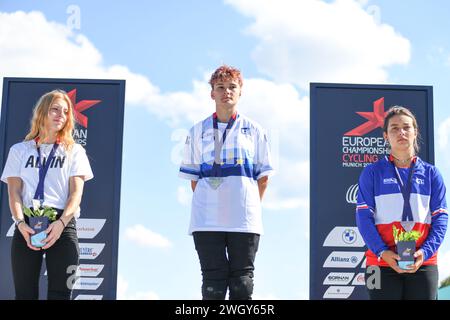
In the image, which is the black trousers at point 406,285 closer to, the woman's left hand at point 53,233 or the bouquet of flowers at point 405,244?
the bouquet of flowers at point 405,244

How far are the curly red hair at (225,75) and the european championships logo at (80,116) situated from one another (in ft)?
7.08

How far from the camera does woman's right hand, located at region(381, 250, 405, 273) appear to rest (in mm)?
3805

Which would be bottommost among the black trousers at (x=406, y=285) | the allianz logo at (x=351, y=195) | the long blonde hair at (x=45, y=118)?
the black trousers at (x=406, y=285)

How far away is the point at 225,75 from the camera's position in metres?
4.29

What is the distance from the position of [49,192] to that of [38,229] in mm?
272

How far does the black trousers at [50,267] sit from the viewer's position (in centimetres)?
395

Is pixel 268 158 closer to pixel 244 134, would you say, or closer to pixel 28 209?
pixel 244 134

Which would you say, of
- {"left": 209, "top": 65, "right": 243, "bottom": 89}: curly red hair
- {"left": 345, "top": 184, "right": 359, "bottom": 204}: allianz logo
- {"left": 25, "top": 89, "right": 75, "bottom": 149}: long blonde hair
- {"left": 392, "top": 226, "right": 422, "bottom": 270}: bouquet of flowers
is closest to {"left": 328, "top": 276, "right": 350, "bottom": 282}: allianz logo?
{"left": 345, "top": 184, "right": 359, "bottom": 204}: allianz logo

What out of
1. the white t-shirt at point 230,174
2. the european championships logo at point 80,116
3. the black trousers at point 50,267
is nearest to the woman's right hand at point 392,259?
the white t-shirt at point 230,174

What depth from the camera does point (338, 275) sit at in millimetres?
5977

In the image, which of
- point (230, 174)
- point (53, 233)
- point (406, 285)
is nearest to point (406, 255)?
point (406, 285)

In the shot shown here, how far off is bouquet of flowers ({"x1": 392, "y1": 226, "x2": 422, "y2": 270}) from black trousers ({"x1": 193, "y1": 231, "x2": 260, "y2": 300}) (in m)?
0.91

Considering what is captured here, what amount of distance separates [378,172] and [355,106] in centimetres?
222

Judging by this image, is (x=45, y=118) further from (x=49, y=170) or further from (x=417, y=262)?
(x=417, y=262)
